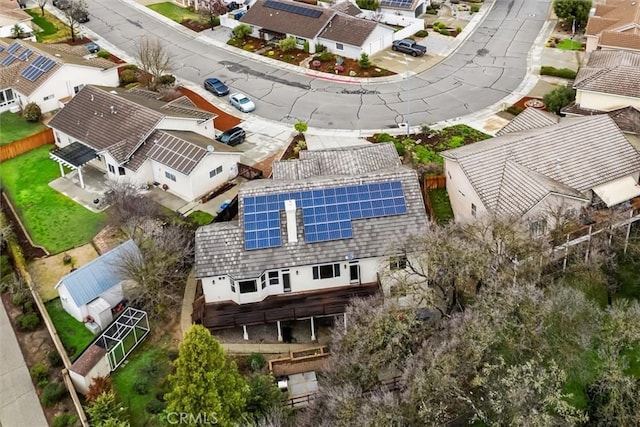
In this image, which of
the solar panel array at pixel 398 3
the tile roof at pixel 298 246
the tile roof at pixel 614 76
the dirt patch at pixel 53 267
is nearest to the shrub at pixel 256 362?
the tile roof at pixel 298 246

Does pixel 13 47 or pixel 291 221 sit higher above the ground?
pixel 291 221

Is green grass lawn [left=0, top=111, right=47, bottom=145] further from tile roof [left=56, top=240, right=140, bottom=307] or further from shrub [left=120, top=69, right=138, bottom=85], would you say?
tile roof [left=56, top=240, right=140, bottom=307]

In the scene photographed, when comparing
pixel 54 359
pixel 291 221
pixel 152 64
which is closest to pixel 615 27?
pixel 152 64

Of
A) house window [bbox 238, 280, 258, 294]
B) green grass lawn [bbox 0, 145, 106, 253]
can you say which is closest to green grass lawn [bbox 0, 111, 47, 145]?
green grass lawn [bbox 0, 145, 106, 253]

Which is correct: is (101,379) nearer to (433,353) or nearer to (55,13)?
(433,353)

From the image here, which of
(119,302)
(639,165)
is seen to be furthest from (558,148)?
(119,302)
